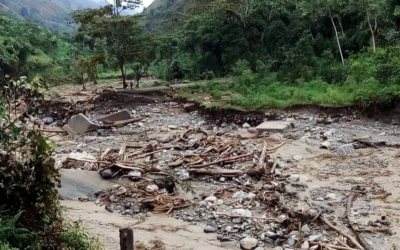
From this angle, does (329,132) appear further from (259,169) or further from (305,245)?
(305,245)

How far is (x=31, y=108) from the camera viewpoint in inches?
213

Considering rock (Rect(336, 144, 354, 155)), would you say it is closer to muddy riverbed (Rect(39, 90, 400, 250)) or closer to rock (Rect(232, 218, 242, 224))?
muddy riverbed (Rect(39, 90, 400, 250))

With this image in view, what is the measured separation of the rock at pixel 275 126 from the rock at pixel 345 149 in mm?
2446

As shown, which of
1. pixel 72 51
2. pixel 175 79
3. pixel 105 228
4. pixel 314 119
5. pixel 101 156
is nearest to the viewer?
pixel 105 228

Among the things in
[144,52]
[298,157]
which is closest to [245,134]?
[298,157]

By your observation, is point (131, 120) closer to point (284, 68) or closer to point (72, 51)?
point (284, 68)

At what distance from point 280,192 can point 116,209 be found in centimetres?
307

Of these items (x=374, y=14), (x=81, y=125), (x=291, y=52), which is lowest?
(x=81, y=125)

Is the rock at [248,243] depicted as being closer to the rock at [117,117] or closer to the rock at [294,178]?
the rock at [294,178]

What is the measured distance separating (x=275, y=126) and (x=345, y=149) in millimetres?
2885

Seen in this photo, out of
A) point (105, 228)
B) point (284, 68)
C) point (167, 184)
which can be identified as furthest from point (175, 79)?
point (105, 228)

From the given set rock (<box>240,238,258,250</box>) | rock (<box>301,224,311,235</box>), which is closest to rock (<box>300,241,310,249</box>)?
rock (<box>301,224,311,235</box>)

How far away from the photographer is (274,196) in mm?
8297

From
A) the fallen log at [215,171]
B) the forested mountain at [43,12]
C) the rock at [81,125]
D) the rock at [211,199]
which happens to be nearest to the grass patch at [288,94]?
the rock at [81,125]
